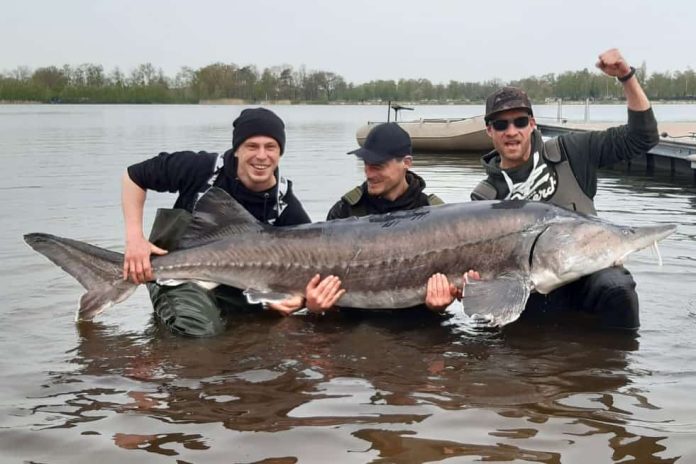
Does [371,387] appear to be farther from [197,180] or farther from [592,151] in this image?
[592,151]

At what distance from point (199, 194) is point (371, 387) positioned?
2.45 meters

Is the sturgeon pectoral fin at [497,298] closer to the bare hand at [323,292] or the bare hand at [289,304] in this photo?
the bare hand at [323,292]

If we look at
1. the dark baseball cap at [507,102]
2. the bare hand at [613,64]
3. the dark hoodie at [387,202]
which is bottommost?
the dark hoodie at [387,202]

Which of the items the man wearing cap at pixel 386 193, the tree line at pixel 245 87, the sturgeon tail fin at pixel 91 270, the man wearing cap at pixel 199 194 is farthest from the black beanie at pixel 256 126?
the tree line at pixel 245 87

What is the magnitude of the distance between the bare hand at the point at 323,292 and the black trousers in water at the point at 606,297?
1.64 m

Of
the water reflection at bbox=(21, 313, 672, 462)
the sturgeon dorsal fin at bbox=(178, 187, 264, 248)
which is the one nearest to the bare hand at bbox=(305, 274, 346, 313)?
the water reflection at bbox=(21, 313, 672, 462)

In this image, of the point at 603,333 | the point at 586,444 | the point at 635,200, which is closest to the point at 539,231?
the point at 603,333

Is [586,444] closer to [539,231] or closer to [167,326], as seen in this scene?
[539,231]

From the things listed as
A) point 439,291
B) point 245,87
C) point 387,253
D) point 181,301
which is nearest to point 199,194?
point 181,301

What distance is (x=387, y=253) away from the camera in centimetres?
561

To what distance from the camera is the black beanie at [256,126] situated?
588 centimetres

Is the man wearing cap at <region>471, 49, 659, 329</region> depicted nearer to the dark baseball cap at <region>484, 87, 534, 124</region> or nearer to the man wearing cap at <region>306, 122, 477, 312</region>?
the dark baseball cap at <region>484, 87, 534, 124</region>

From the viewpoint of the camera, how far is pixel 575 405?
4211mm

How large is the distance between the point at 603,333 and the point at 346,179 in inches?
550
